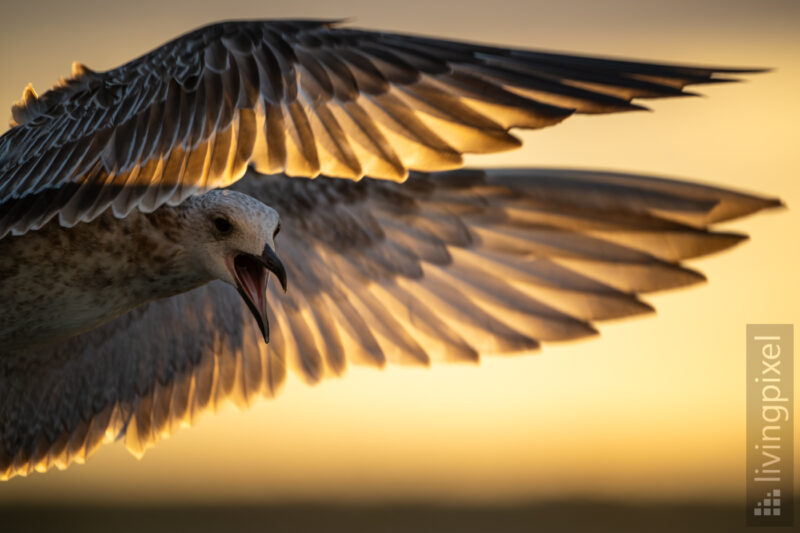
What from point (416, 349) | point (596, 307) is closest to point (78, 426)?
point (416, 349)

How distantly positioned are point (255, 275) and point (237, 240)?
131 mm

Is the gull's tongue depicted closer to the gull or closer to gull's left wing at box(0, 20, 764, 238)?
the gull

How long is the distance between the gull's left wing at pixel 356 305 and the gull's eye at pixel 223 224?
21.5 inches

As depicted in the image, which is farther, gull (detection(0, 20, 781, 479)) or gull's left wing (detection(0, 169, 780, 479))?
gull's left wing (detection(0, 169, 780, 479))

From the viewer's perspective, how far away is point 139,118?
99.3 inches

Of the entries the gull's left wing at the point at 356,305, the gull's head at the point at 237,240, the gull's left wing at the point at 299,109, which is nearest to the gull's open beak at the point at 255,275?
the gull's head at the point at 237,240

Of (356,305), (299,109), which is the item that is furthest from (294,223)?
(299,109)

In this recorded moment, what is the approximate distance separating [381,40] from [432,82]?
0.62 ft

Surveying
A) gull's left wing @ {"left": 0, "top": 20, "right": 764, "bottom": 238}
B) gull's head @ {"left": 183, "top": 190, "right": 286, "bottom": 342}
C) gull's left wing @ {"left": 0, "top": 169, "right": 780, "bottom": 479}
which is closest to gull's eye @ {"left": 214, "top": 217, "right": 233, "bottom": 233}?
gull's head @ {"left": 183, "top": 190, "right": 286, "bottom": 342}

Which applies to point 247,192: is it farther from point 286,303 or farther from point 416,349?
point 416,349

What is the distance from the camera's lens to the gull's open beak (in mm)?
2707

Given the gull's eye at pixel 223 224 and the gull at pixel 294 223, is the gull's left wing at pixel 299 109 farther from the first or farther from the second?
the gull's eye at pixel 223 224

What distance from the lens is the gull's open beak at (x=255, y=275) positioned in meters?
2.71

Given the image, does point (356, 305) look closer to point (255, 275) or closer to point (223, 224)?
point (255, 275)
